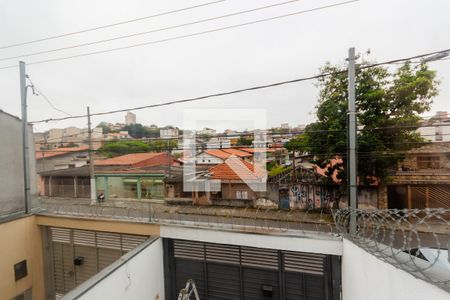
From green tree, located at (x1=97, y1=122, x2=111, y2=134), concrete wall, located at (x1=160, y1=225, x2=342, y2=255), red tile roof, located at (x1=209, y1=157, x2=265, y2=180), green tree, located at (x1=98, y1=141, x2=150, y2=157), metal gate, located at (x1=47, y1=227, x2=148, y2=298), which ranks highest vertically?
green tree, located at (x1=97, y1=122, x2=111, y2=134)

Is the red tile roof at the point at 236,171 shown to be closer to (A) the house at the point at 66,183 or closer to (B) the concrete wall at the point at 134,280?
(B) the concrete wall at the point at 134,280

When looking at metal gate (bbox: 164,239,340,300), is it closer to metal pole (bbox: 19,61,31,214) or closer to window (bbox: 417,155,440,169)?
metal pole (bbox: 19,61,31,214)

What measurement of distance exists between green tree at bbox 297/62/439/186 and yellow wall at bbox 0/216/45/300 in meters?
11.1

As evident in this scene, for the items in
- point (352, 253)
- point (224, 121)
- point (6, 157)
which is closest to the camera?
point (352, 253)

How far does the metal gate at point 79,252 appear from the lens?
6.93 metres

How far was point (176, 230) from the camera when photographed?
6.13 meters

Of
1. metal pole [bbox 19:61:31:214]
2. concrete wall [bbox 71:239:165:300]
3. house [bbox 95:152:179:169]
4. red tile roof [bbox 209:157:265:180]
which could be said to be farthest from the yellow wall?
house [bbox 95:152:179:169]

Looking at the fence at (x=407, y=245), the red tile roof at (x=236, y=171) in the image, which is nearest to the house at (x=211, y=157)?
the red tile roof at (x=236, y=171)

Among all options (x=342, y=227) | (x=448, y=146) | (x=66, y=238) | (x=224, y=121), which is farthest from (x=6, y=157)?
(x=448, y=146)

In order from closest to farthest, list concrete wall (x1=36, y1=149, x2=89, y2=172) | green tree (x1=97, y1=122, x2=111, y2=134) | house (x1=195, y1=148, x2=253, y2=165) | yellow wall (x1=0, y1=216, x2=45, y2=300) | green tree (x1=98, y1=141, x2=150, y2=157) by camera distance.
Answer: yellow wall (x1=0, y1=216, x2=45, y2=300), green tree (x1=98, y1=141, x2=150, y2=157), green tree (x1=97, y1=122, x2=111, y2=134), house (x1=195, y1=148, x2=253, y2=165), concrete wall (x1=36, y1=149, x2=89, y2=172)

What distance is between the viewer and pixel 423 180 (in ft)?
37.8

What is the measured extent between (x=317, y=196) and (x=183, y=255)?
924 centimetres

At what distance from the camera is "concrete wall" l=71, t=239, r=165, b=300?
3873 mm

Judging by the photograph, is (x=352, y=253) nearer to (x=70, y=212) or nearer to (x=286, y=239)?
(x=286, y=239)
